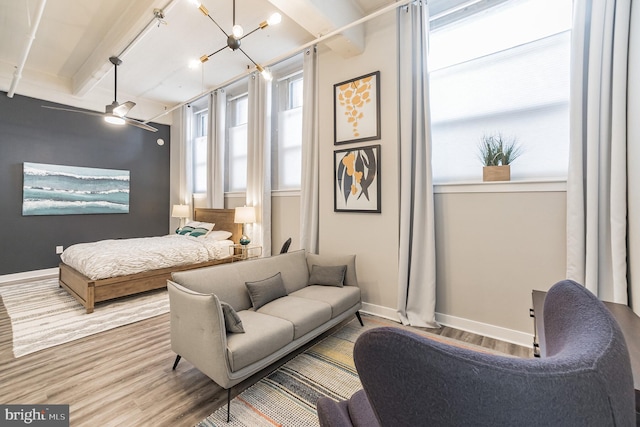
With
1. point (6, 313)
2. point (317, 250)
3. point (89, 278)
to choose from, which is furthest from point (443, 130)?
point (6, 313)

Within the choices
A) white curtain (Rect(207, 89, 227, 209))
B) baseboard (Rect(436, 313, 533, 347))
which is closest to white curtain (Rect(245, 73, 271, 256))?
white curtain (Rect(207, 89, 227, 209))

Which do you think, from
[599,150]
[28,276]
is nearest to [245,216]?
[28,276]

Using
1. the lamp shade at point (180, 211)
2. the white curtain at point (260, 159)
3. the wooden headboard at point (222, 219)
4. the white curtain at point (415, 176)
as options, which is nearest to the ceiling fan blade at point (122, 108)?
the white curtain at point (260, 159)

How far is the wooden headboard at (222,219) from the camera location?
5.07 meters

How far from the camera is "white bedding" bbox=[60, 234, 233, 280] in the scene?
3.47m

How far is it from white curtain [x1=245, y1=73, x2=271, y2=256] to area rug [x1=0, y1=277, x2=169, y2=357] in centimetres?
166

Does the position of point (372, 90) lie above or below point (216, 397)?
above

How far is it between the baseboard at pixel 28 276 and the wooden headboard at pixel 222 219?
101 inches

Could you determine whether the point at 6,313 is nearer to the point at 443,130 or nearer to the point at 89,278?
the point at 89,278

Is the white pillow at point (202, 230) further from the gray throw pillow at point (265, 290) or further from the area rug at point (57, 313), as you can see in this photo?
the gray throw pillow at point (265, 290)

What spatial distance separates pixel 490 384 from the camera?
47cm

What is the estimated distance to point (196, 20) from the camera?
344 centimetres

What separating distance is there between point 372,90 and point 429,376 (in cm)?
336

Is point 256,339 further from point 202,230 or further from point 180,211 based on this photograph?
point 180,211
